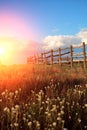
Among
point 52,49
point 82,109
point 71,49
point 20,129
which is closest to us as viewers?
point 20,129

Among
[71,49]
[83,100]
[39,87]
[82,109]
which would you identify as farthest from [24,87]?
[71,49]

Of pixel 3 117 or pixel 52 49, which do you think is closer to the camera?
pixel 3 117

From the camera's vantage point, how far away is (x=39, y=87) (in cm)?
853

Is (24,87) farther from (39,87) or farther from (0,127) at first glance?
(0,127)

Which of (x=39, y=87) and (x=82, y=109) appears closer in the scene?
(x=82, y=109)

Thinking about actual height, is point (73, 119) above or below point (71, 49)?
below

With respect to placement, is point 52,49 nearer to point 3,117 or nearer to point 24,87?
point 24,87

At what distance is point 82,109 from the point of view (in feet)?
18.4

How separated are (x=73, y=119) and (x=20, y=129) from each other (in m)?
1.06

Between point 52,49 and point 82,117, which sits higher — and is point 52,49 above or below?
above

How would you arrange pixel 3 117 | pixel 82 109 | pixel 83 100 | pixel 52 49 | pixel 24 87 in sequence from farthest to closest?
pixel 52 49 < pixel 24 87 < pixel 83 100 < pixel 82 109 < pixel 3 117

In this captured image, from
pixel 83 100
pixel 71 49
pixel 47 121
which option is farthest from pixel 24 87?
pixel 71 49

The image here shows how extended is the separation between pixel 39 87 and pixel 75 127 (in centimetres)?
388

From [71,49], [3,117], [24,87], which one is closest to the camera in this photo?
[3,117]
